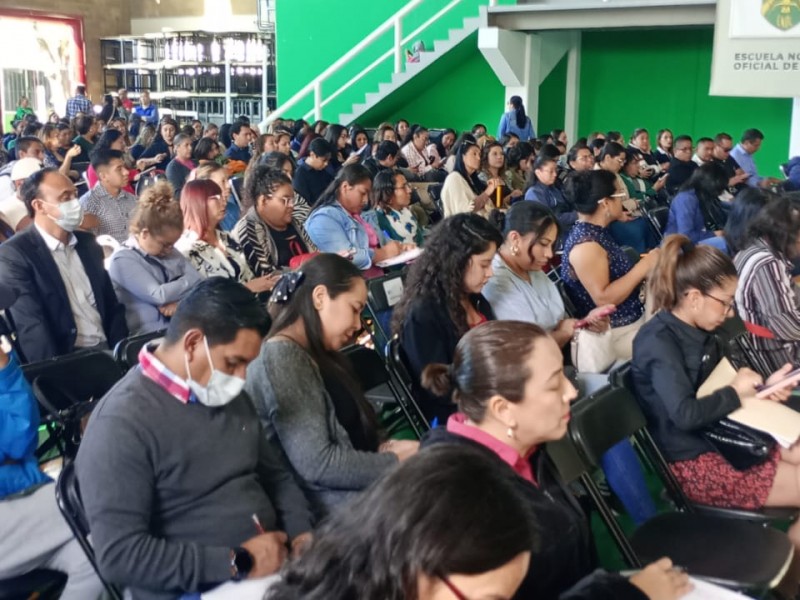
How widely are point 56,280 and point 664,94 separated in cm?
1155

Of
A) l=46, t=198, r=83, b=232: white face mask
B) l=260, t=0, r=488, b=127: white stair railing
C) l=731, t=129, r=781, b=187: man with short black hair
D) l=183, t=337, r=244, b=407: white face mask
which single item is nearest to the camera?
l=183, t=337, r=244, b=407: white face mask

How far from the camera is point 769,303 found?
3.47 metres

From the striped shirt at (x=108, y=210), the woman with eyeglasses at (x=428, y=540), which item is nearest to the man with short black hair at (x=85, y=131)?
the striped shirt at (x=108, y=210)

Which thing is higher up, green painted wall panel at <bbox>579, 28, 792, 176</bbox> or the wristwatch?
green painted wall panel at <bbox>579, 28, 792, 176</bbox>

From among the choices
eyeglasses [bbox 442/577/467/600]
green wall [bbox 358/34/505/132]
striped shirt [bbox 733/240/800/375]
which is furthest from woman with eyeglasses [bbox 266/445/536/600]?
green wall [bbox 358/34/505/132]

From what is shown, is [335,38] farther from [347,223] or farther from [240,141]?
[347,223]

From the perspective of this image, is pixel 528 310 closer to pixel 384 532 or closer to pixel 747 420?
pixel 747 420

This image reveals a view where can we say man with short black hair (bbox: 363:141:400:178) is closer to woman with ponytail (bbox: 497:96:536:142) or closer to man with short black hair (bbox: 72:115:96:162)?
woman with ponytail (bbox: 497:96:536:142)

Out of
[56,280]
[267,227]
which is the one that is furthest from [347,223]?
[56,280]

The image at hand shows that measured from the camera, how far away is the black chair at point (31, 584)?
2016 millimetres

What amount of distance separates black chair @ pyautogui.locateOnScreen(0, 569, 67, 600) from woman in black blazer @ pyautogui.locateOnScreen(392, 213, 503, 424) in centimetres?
121

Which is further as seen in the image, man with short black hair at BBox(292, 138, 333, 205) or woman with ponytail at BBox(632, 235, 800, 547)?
man with short black hair at BBox(292, 138, 333, 205)

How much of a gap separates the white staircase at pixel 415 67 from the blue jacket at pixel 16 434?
33.1 ft

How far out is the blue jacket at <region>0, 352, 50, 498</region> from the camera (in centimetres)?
217
